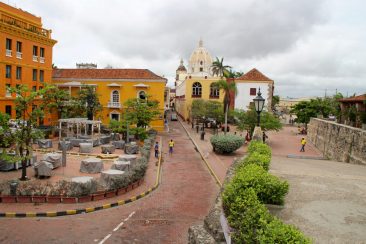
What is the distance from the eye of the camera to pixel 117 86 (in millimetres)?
41375

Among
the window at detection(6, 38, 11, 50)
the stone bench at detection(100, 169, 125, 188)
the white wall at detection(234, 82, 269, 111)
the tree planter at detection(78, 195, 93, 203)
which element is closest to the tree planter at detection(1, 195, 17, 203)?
the tree planter at detection(78, 195, 93, 203)

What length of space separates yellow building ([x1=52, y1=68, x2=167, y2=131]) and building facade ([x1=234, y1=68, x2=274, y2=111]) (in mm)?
16849

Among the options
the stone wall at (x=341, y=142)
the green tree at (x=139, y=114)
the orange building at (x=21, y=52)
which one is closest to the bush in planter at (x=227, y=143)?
the stone wall at (x=341, y=142)

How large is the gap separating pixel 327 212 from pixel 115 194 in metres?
A: 9.89

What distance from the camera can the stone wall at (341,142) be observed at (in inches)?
746

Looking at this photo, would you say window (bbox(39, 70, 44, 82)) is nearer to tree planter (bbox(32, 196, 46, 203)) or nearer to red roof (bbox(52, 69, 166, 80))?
red roof (bbox(52, 69, 166, 80))

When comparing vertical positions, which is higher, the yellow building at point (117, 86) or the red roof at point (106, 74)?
the red roof at point (106, 74)

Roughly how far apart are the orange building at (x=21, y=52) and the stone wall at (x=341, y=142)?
26842 millimetres

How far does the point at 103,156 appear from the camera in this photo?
23297 millimetres

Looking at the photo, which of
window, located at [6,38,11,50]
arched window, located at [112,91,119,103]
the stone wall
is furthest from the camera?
arched window, located at [112,91,119,103]

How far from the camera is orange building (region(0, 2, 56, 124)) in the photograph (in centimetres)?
3033

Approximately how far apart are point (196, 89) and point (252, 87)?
9393 millimetres

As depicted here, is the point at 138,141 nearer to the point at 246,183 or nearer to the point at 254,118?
the point at 254,118

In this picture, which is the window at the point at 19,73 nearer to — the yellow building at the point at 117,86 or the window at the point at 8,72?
the window at the point at 8,72
